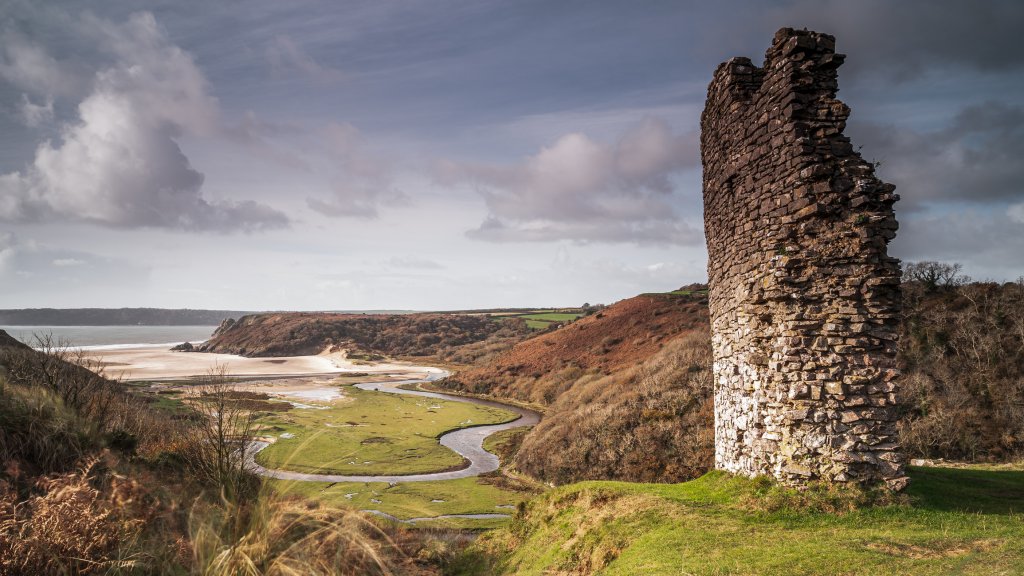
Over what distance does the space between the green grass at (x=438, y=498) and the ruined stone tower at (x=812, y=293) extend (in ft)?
49.2

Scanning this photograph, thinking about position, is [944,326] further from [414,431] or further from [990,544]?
[414,431]

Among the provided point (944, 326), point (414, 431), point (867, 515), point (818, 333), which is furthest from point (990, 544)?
point (414, 431)

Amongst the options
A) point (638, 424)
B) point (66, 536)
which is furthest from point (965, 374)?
point (66, 536)

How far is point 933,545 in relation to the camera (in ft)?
22.0

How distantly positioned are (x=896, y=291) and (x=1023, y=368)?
19.4 metres

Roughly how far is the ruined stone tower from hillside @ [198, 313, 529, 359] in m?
109

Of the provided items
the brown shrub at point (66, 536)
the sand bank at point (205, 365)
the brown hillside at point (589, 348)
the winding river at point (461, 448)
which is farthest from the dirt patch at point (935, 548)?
the sand bank at point (205, 365)

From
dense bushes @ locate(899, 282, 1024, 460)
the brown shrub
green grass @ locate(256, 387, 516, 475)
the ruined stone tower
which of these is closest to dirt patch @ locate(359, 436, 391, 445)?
green grass @ locate(256, 387, 516, 475)

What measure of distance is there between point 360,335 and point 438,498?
11904 cm

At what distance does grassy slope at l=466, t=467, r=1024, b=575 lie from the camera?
636cm

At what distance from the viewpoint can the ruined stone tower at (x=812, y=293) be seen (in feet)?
28.3

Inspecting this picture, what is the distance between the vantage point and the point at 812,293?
9.09 m

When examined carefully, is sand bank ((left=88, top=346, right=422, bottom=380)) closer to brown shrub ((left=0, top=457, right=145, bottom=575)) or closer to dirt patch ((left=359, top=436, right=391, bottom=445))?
dirt patch ((left=359, top=436, right=391, bottom=445))

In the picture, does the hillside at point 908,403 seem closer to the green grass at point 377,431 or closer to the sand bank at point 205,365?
the green grass at point 377,431
